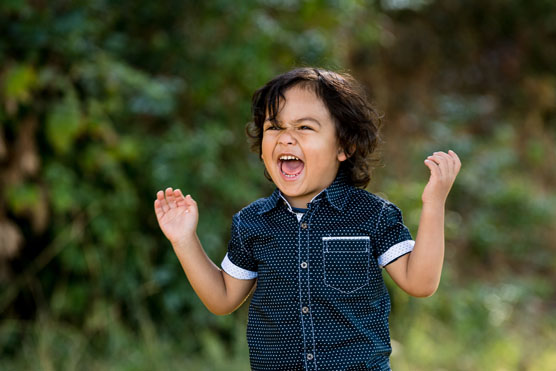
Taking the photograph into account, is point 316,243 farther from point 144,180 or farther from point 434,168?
point 144,180

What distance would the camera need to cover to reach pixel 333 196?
2.06 m

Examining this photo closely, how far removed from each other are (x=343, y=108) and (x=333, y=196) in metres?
0.25

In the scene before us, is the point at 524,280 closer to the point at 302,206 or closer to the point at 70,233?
the point at 70,233

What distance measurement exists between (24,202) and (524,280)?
13.8 feet

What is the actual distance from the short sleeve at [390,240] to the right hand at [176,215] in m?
0.53

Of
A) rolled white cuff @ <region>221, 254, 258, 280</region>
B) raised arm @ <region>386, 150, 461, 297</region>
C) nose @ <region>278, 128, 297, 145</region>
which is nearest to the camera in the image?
raised arm @ <region>386, 150, 461, 297</region>

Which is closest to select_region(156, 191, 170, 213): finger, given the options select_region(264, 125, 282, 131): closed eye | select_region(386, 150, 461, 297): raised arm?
select_region(264, 125, 282, 131): closed eye

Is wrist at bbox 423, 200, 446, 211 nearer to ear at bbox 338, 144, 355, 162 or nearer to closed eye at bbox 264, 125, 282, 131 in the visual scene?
ear at bbox 338, 144, 355, 162

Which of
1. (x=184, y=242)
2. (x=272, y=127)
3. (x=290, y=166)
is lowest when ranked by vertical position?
(x=184, y=242)

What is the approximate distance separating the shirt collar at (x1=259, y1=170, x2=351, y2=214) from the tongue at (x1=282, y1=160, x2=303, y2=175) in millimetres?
75

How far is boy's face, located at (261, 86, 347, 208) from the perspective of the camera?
203 centimetres

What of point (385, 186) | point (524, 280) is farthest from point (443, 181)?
point (524, 280)

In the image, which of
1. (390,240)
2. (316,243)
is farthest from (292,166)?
(390,240)

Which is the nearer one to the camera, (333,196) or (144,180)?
(333,196)
